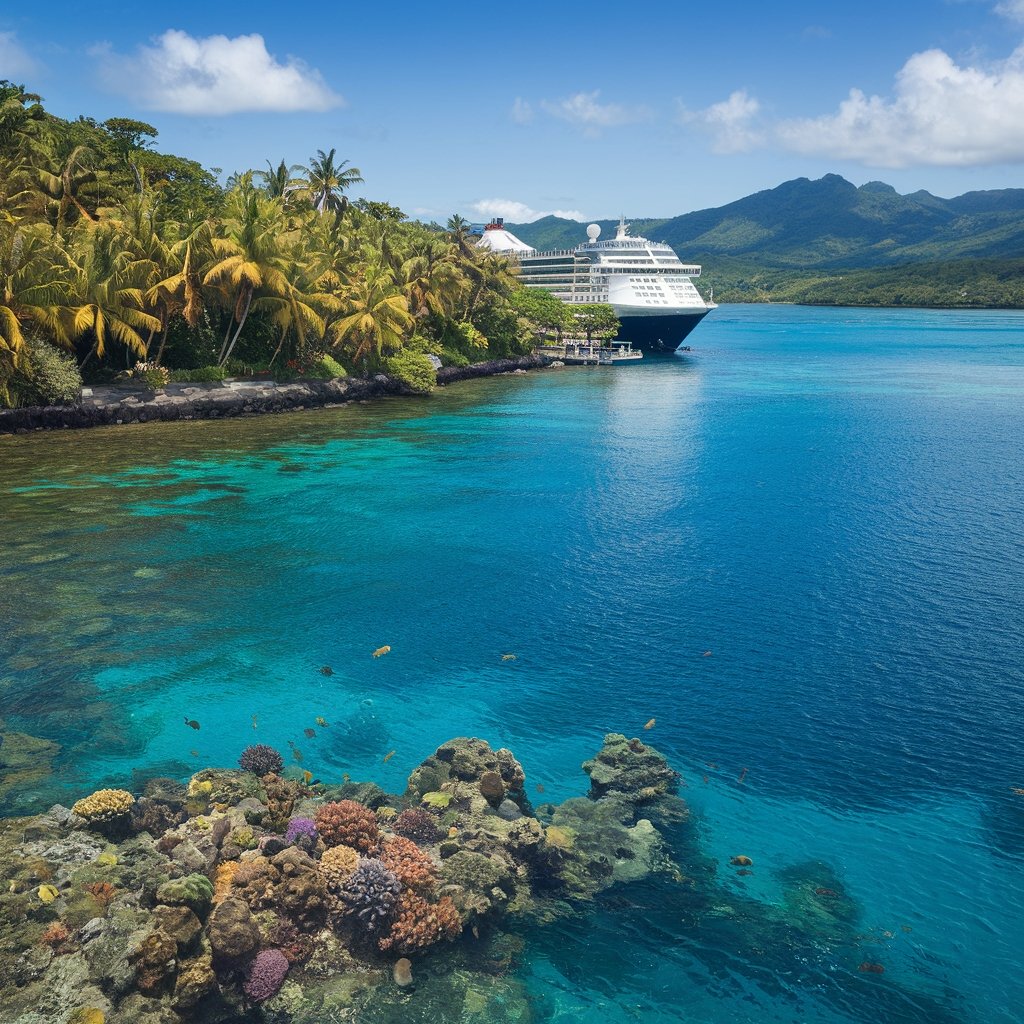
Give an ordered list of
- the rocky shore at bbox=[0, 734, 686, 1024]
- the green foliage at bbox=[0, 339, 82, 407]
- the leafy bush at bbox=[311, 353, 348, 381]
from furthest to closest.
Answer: the leafy bush at bbox=[311, 353, 348, 381], the green foliage at bbox=[0, 339, 82, 407], the rocky shore at bbox=[0, 734, 686, 1024]

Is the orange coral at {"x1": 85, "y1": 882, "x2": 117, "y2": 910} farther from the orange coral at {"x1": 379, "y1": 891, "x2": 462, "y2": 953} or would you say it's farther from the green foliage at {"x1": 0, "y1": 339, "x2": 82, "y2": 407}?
the green foliage at {"x1": 0, "y1": 339, "x2": 82, "y2": 407}

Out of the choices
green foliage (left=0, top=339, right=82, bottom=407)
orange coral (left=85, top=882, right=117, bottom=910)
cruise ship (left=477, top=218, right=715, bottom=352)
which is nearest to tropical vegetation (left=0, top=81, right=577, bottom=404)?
green foliage (left=0, top=339, right=82, bottom=407)

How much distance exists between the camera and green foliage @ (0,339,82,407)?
43656 mm

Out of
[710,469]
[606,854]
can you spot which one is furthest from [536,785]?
[710,469]

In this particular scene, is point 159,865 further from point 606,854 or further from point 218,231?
point 218,231

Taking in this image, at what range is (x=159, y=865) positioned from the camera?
441 inches

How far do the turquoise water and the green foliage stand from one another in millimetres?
3100

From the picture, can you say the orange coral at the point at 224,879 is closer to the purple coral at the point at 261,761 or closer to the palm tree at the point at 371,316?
the purple coral at the point at 261,761

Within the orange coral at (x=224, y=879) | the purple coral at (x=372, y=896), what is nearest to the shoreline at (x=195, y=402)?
the orange coral at (x=224, y=879)

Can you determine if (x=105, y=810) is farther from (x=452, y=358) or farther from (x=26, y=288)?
(x=452, y=358)

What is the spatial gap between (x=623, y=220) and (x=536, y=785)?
111149mm

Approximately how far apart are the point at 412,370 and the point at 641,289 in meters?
50.9

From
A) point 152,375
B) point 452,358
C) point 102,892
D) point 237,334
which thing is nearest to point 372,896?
point 102,892

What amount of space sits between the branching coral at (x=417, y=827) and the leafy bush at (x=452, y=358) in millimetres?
65969
